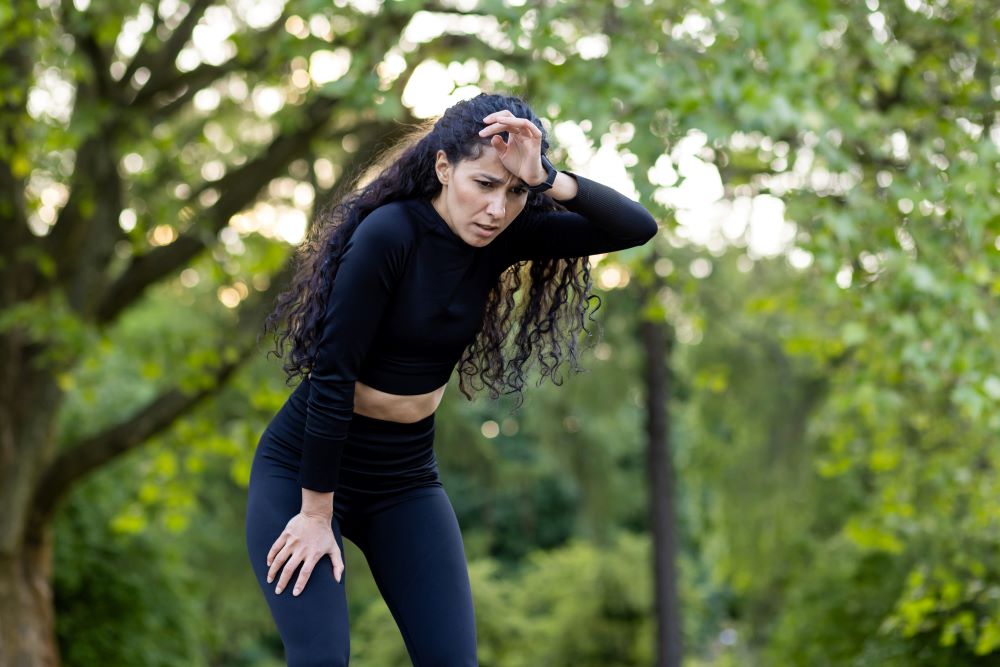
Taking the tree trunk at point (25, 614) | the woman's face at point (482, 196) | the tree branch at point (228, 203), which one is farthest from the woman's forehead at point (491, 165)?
the tree trunk at point (25, 614)

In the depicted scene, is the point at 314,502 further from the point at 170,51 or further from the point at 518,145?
the point at 170,51

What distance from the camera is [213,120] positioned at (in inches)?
388

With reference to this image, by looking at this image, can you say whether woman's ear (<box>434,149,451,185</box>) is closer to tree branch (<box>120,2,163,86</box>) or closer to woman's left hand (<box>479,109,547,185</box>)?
woman's left hand (<box>479,109,547,185</box>)

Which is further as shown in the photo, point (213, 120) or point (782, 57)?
point (213, 120)

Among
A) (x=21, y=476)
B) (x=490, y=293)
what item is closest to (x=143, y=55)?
(x=21, y=476)

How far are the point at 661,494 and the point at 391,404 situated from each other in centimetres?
1126

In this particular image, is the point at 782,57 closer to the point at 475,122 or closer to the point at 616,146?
the point at 616,146

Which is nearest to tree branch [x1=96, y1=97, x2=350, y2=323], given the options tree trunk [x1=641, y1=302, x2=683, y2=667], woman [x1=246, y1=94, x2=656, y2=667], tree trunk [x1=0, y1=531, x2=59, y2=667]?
tree trunk [x1=0, y1=531, x2=59, y2=667]

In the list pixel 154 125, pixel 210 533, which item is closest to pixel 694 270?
pixel 154 125

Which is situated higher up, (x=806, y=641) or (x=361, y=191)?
(x=361, y=191)

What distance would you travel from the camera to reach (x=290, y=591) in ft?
7.85

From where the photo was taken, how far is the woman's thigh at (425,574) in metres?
2.45

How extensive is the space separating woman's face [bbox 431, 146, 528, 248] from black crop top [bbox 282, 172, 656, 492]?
6cm

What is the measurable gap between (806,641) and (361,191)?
10724 mm
